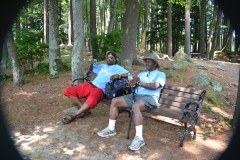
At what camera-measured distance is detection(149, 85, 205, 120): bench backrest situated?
4.04 metres

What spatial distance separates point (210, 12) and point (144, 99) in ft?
99.6

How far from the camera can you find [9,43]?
22.8 ft

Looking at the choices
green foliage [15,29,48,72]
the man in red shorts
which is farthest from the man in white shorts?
green foliage [15,29,48,72]

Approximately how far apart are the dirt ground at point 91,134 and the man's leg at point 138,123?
102mm

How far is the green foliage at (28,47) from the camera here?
8.21 meters

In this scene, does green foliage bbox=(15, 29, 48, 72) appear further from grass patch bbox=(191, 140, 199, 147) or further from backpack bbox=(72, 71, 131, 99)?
grass patch bbox=(191, 140, 199, 147)

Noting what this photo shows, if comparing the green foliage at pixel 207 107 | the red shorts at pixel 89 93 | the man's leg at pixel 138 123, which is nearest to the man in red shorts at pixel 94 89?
the red shorts at pixel 89 93

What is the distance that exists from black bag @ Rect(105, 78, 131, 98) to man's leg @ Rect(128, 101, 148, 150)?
712mm

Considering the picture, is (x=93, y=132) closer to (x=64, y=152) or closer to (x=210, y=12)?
(x=64, y=152)

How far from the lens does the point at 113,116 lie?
4.06 meters

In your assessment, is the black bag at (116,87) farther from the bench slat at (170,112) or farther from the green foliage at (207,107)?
the green foliage at (207,107)

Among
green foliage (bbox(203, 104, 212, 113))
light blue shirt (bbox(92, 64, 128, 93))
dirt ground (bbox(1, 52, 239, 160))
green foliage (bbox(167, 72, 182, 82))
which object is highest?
light blue shirt (bbox(92, 64, 128, 93))

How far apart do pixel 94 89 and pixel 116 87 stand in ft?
1.66

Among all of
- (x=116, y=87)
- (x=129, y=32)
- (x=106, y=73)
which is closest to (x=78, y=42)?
(x=106, y=73)
